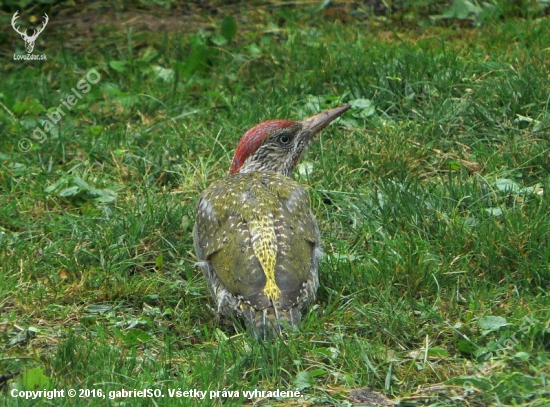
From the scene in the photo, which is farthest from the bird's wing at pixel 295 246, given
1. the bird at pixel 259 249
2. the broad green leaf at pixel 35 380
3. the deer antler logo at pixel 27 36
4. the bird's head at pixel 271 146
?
the deer antler logo at pixel 27 36

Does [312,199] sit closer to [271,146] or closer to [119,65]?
[271,146]

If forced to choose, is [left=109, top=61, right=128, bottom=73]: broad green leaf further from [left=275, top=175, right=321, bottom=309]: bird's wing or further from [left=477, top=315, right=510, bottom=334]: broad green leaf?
[left=477, top=315, right=510, bottom=334]: broad green leaf

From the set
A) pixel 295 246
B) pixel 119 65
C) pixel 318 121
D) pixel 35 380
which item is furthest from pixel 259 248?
pixel 119 65

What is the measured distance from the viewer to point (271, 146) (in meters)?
7.23

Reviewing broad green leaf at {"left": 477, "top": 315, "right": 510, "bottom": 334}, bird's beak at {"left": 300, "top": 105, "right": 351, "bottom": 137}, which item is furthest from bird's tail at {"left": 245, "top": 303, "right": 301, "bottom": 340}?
bird's beak at {"left": 300, "top": 105, "right": 351, "bottom": 137}

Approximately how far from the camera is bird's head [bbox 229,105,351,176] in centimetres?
720

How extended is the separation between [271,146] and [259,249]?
5.04 ft

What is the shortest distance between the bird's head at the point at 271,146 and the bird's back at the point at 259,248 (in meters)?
0.51

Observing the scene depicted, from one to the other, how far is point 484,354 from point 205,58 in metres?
4.91

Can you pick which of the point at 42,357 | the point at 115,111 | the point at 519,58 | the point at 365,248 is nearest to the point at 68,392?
the point at 42,357

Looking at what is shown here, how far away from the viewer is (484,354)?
5355 millimetres

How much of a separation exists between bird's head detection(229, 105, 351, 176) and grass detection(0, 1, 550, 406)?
0.33 meters

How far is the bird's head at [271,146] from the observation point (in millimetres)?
7195

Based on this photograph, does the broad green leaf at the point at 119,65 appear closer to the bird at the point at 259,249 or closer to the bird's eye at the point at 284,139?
the bird's eye at the point at 284,139
